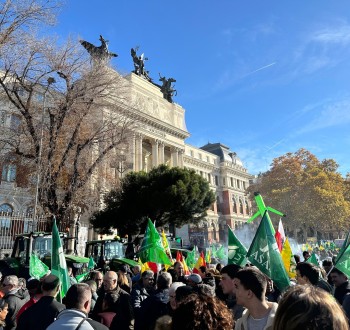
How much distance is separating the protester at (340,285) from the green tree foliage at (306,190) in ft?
110

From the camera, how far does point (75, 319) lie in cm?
246

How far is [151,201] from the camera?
84.0ft

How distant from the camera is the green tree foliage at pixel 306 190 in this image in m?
36.2

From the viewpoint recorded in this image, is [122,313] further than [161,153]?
No

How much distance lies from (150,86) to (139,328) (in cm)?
4025

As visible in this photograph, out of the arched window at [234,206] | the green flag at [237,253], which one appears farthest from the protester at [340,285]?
the arched window at [234,206]

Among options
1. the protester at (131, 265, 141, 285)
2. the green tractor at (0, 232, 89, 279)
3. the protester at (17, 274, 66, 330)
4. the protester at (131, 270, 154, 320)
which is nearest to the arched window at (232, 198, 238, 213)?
the green tractor at (0, 232, 89, 279)

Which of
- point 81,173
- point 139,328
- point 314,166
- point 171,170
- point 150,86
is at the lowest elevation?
point 139,328

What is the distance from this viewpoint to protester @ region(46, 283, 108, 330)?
2406mm

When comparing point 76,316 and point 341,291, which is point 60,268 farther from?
point 341,291

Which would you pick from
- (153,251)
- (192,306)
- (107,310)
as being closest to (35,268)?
(153,251)

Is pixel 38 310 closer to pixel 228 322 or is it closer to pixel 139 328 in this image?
pixel 139 328

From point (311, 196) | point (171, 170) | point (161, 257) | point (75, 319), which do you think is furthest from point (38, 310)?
point (311, 196)

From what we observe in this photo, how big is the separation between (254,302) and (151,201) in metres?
23.0
